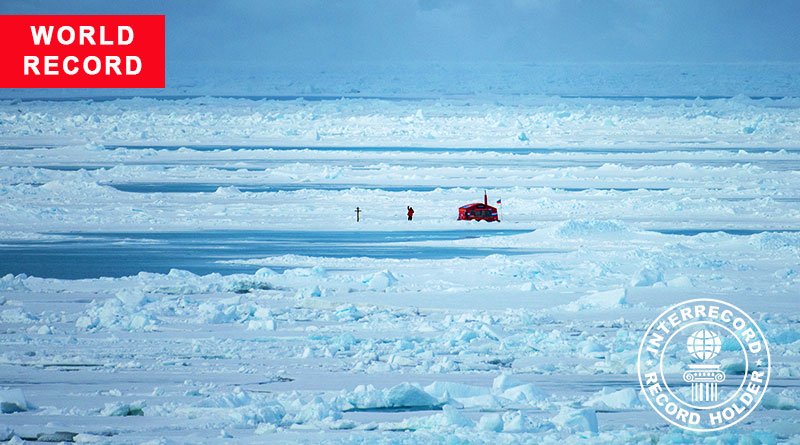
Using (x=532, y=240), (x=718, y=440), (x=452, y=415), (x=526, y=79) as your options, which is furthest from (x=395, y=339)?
(x=526, y=79)

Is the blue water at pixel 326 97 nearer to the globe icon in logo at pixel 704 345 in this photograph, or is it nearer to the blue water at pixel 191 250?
the blue water at pixel 191 250

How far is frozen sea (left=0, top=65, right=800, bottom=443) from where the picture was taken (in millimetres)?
8281

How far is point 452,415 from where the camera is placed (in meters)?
7.95

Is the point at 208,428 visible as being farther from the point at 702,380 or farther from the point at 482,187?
the point at 482,187

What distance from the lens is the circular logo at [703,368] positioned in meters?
8.40

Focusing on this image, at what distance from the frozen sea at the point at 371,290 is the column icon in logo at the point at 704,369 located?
39 centimetres

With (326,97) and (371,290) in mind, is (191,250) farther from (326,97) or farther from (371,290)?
(326,97)

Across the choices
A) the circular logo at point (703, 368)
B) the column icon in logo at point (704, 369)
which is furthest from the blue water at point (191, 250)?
the column icon in logo at point (704, 369)

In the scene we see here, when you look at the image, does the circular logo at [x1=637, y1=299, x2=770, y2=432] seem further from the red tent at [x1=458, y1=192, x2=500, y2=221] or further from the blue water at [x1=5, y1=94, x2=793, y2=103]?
the blue water at [x1=5, y1=94, x2=793, y2=103]

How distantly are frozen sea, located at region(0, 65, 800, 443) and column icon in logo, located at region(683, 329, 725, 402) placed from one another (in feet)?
1.29

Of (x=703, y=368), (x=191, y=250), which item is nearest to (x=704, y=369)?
(x=703, y=368)

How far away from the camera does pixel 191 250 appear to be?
671 inches

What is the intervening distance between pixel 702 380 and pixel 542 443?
2.18m

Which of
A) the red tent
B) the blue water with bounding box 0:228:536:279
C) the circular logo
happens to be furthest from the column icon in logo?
the red tent
